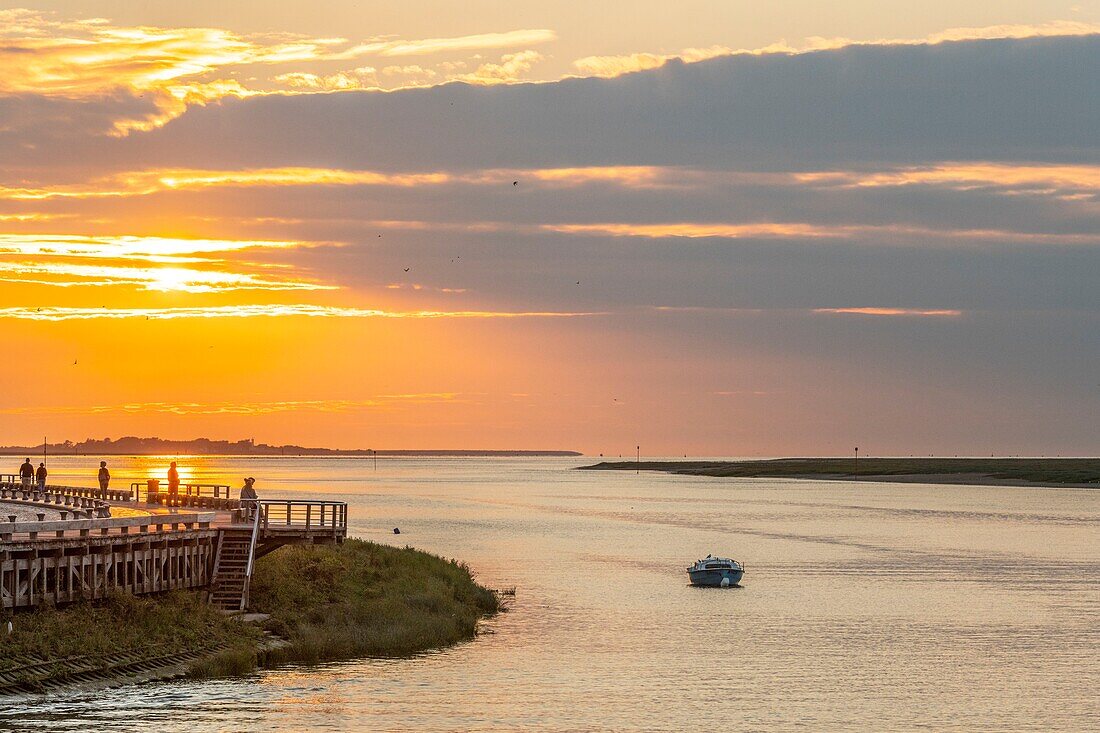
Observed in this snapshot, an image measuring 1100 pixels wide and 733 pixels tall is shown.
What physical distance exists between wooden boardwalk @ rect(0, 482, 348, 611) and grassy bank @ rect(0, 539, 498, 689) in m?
0.74

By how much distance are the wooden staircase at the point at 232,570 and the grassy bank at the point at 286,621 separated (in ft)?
2.15

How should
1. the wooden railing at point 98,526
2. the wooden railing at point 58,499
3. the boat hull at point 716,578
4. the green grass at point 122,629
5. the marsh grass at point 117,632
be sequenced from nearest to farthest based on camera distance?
the marsh grass at point 117,632 < the green grass at point 122,629 < the wooden railing at point 98,526 < the wooden railing at point 58,499 < the boat hull at point 716,578

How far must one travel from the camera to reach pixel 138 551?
5091cm

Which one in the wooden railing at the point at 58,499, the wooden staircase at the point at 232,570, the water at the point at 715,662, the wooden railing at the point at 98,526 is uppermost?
the wooden railing at the point at 58,499

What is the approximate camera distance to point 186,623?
50.0 meters

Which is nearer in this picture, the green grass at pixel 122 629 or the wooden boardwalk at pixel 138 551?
the green grass at pixel 122 629

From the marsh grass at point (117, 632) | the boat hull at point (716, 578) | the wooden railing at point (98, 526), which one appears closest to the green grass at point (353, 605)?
the marsh grass at point (117, 632)

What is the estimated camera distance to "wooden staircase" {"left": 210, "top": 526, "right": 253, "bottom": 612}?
180 ft

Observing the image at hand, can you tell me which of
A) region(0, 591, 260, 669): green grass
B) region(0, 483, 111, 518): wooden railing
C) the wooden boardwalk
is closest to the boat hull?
the wooden boardwalk

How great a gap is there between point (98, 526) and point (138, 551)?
1.98m

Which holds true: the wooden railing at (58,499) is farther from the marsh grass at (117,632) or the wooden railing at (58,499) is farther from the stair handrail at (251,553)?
the marsh grass at (117,632)

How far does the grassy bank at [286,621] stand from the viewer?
4391cm

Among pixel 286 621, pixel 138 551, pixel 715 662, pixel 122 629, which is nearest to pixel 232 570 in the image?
pixel 286 621

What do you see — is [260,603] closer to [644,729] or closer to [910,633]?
[644,729]
